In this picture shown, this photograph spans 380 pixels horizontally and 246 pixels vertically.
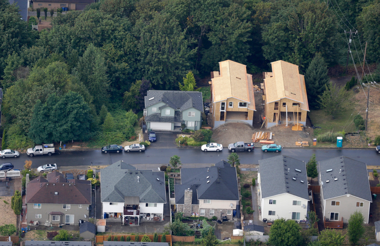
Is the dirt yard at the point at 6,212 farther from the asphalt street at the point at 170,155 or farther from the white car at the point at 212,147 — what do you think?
the white car at the point at 212,147

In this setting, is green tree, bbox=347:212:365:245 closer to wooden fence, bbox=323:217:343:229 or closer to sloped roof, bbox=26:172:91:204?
wooden fence, bbox=323:217:343:229

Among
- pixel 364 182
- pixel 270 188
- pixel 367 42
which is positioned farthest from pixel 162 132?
pixel 367 42

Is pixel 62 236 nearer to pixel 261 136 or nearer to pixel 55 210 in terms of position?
pixel 55 210

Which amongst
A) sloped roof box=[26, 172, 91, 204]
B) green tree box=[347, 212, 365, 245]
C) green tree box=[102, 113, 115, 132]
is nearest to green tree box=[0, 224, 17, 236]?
sloped roof box=[26, 172, 91, 204]

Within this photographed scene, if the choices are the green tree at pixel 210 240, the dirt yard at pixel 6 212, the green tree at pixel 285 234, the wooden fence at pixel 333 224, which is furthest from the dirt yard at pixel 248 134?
the dirt yard at pixel 6 212

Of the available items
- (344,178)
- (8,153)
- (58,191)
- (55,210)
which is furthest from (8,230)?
(344,178)
